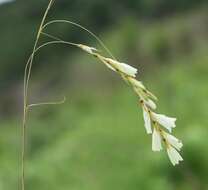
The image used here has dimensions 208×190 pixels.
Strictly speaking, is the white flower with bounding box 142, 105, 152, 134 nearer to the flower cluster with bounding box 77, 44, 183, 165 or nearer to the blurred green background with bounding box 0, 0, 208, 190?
the flower cluster with bounding box 77, 44, 183, 165

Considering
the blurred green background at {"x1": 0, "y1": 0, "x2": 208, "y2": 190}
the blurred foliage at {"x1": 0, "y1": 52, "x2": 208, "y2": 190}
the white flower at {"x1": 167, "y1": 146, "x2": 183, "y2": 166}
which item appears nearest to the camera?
the white flower at {"x1": 167, "y1": 146, "x2": 183, "y2": 166}

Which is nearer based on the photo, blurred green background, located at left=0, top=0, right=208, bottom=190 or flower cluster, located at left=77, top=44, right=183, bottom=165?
flower cluster, located at left=77, top=44, right=183, bottom=165

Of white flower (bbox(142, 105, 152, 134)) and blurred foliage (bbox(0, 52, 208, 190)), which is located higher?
blurred foliage (bbox(0, 52, 208, 190))

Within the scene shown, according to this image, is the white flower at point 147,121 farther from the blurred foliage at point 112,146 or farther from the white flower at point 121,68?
the blurred foliage at point 112,146

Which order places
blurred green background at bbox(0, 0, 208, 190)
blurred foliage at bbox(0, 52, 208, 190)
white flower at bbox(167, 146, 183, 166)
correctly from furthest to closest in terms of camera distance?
blurred green background at bbox(0, 0, 208, 190) → blurred foliage at bbox(0, 52, 208, 190) → white flower at bbox(167, 146, 183, 166)

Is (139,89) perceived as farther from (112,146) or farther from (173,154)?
(112,146)

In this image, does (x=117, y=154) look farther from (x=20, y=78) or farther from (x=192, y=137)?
(x=20, y=78)

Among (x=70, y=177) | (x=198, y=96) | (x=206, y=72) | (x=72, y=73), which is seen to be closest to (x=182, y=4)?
(x=72, y=73)

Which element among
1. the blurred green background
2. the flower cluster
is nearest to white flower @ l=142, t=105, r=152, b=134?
the flower cluster
